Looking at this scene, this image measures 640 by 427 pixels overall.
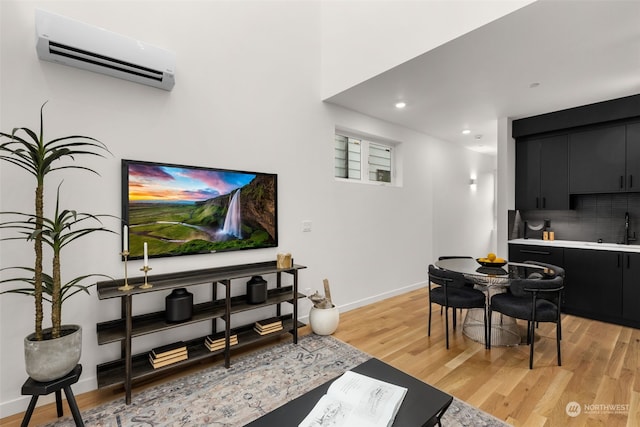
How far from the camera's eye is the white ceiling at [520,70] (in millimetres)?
2209

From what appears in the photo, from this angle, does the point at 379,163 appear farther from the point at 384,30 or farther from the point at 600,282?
the point at 600,282

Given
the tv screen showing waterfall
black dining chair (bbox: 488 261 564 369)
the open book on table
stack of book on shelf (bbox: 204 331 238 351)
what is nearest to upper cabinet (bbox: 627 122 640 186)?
black dining chair (bbox: 488 261 564 369)

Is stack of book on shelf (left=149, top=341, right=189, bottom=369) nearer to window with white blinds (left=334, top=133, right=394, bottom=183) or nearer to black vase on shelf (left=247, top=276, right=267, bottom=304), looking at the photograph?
black vase on shelf (left=247, top=276, right=267, bottom=304)

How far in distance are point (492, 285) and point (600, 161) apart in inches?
105

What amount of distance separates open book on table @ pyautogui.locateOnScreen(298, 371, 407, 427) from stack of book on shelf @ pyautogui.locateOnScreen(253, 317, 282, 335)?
1.54m

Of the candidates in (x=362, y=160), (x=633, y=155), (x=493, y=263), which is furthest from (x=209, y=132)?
(x=633, y=155)

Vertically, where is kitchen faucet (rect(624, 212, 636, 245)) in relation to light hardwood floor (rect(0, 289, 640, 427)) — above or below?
above

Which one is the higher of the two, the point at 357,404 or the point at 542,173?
the point at 542,173

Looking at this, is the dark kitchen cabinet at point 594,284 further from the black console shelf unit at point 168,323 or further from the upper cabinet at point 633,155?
the black console shelf unit at point 168,323

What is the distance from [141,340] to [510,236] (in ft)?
15.6

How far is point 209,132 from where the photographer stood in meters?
2.89

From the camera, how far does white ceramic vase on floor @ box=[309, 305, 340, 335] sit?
326 cm

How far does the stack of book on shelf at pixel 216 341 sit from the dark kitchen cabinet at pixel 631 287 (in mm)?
4381

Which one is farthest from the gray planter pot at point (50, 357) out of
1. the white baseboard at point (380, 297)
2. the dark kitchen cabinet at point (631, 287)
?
the dark kitchen cabinet at point (631, 287)
